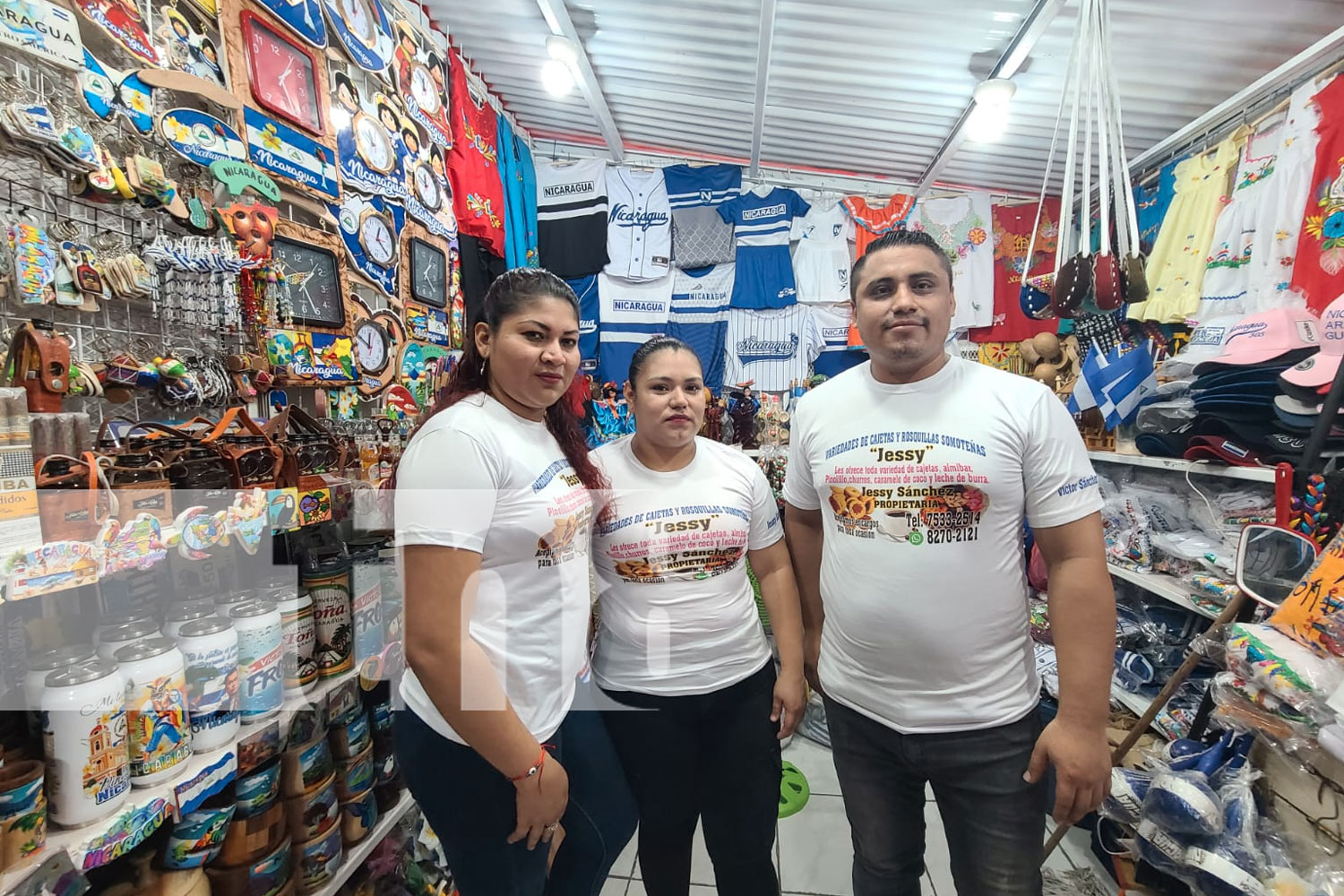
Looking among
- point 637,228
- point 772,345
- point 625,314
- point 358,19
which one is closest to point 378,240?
point 358,19

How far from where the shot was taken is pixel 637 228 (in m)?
3.77

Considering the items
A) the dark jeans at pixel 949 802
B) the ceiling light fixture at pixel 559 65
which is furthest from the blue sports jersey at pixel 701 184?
the dark jeans at pixel 949 802

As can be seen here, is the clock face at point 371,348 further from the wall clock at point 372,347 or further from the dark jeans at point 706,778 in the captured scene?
the dark jeans at point 706,778

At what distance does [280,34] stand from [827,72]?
92.8 inches

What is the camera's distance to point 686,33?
2615 millimetres

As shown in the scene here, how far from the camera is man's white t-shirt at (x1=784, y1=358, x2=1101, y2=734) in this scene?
3.64 feet

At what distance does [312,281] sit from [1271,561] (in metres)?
2.85

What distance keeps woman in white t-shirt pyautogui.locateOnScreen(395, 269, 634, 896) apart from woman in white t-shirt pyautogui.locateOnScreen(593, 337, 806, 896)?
13 centimetres

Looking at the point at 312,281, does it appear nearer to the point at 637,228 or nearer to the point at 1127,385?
the point at 637,228

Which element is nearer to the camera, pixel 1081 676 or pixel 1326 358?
pixel 1081 676

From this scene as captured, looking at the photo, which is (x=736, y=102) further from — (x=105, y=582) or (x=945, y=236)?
(x=105, y=582)

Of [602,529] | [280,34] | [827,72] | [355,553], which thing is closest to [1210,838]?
[602,529]

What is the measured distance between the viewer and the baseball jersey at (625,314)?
3803mm

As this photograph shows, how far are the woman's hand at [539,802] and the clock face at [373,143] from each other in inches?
86.2
